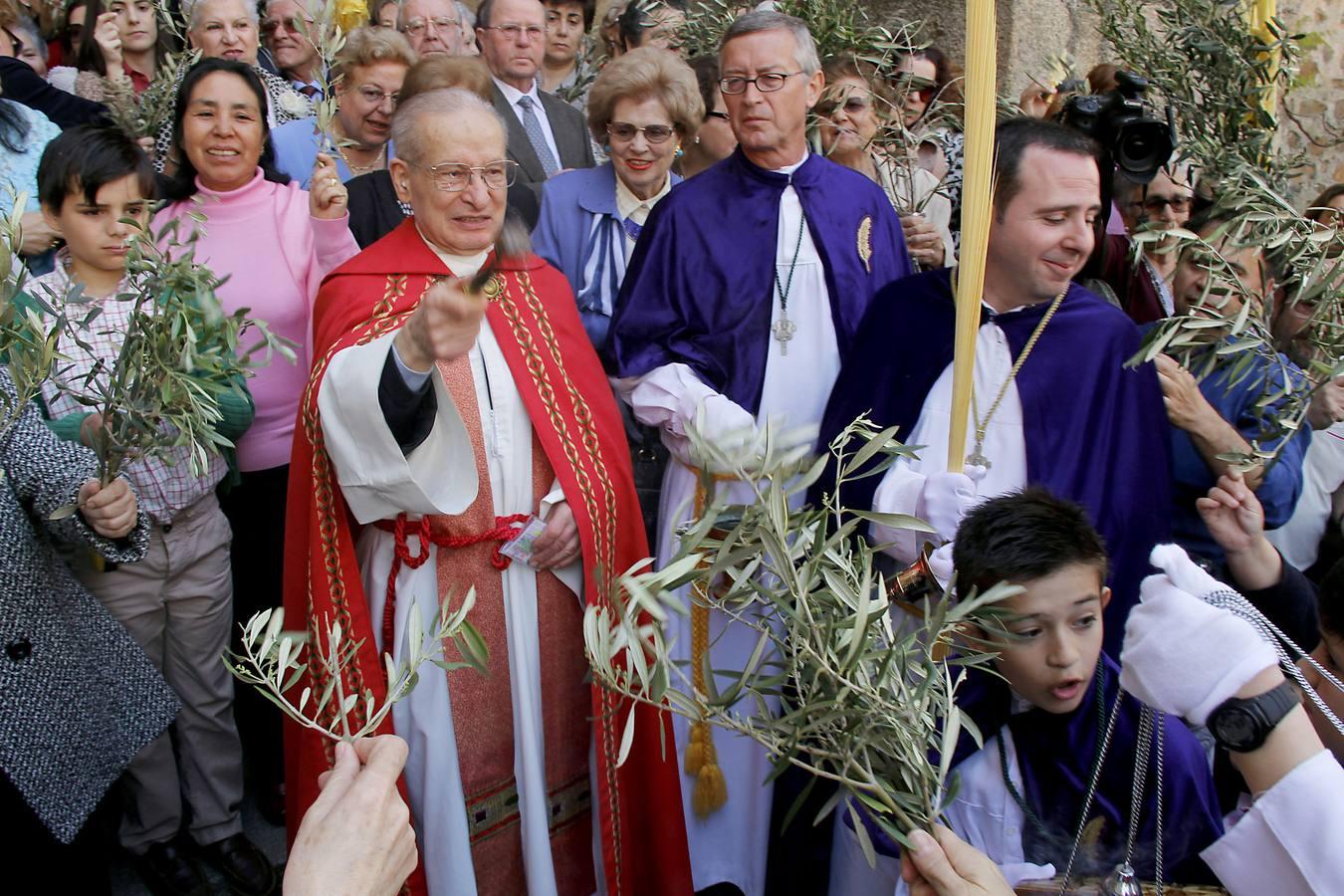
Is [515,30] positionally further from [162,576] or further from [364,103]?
[162,576]

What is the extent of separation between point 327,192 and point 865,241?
1.70 meters

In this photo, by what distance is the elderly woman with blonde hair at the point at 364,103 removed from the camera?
4.81 meters

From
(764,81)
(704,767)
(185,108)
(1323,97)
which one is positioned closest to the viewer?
(704,767)

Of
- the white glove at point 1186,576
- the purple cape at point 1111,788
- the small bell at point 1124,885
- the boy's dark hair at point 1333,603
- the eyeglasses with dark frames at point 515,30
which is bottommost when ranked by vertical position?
the purple cape at point 1111,788

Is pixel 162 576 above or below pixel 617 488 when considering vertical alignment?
below

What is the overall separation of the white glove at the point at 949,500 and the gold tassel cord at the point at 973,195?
0.05m

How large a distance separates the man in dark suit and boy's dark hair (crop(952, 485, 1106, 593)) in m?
3.09

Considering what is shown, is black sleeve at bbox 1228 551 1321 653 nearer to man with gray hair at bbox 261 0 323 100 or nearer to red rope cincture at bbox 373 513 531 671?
red rope cincture at bbox 373 513 531 671

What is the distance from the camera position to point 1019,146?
3355 mm

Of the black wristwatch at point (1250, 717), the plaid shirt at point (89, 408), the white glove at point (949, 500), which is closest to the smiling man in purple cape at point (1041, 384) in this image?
the white glove at point (949, 500)

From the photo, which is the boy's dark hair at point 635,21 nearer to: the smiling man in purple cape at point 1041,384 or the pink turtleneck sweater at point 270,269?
the pink turtleneck sweater at point 270,269

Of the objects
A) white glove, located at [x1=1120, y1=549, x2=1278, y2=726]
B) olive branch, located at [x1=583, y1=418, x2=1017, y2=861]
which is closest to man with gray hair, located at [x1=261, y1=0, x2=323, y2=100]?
olive branch, located at [x1=583, y1=418, x2=1017, y2=861]

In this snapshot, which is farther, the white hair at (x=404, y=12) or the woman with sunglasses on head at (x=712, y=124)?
the white hair at (x=404, y=12)

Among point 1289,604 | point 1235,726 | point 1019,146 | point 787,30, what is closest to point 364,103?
point 787,30
